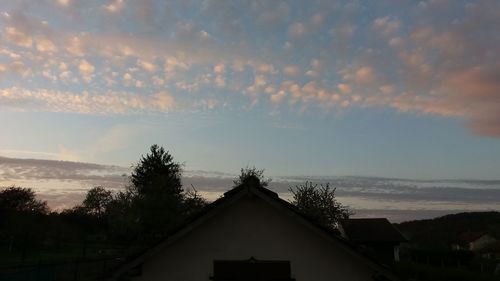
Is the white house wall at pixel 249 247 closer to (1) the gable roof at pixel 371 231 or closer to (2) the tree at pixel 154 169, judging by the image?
(1) the gable roof at pixel 371 231

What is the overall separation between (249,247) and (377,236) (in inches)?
1713

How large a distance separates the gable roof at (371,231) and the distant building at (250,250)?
39.3 m

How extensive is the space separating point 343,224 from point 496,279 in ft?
74.4

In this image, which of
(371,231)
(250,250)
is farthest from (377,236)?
(250,250)

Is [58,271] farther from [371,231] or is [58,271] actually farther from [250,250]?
[371,231]

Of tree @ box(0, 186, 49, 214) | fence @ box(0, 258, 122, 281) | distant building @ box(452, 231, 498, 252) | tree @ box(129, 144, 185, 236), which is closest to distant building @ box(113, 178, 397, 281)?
fence @ box(0, 258, 122, 281)

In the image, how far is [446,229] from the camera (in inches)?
4306

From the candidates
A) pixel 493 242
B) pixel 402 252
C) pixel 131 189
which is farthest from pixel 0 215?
pixel 493 242

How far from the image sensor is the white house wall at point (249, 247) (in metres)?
10.8

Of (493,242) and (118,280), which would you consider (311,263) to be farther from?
(493,242)

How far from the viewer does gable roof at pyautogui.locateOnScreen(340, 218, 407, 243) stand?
50469mm

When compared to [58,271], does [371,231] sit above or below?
below

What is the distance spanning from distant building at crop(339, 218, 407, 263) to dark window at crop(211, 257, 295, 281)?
39.4 metres

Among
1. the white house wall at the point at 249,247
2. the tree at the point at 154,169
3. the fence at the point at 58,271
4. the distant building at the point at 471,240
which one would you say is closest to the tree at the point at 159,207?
the tree at the point at 154,169
